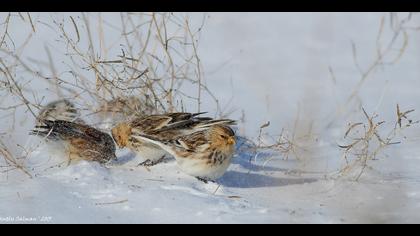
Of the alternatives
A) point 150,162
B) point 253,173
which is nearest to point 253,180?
point 253,173

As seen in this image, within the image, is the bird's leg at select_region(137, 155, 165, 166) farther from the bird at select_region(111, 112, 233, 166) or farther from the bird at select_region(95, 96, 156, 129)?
the bird at select_region(95, 96, 156, 129)

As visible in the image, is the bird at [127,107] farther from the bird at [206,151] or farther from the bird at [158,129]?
the bird at [206,151]

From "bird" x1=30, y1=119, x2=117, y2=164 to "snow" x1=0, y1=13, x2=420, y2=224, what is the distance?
109 mm

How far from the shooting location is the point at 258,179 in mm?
6781

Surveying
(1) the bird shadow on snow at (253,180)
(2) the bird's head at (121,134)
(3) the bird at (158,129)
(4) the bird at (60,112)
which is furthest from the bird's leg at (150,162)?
(4) the bird at (60,112)

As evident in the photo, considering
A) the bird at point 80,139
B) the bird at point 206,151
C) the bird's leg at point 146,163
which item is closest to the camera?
the bird at point 206,151

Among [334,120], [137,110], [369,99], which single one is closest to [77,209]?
[137,110]

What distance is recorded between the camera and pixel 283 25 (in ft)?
43.2

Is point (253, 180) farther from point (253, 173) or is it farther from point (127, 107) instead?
point (127, 107)

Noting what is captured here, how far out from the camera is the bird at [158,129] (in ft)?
23.1

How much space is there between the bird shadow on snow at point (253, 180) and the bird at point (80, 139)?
3.52ft

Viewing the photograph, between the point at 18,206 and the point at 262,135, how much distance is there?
3025 millimetres

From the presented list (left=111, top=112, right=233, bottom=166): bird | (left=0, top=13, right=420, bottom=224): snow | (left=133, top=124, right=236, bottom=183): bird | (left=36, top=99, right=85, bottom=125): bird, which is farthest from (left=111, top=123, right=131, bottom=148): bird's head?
(left=36, top=99, right=85, bottom=125): bird
